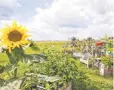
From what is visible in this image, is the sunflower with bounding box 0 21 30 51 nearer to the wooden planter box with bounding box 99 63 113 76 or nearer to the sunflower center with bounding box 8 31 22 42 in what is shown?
the sunflower center with bounding box 8 31 22 42

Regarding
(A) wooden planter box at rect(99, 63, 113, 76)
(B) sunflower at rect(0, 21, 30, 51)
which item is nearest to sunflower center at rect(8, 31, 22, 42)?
(B) sunflower at rect(0, 21, 30, 51)

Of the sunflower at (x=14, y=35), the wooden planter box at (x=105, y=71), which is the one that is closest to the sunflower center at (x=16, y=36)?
the sunflower at (x=14, y=35)

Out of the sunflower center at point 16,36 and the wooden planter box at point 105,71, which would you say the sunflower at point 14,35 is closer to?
the sunflower center at point 16,36

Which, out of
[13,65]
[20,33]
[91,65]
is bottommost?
[91,65]

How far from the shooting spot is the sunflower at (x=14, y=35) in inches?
106

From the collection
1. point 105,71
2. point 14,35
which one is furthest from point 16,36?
point 105,71

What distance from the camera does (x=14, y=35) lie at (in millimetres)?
2863

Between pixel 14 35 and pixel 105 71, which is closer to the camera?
pixel 14 35

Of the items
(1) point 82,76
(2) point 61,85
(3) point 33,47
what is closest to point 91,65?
(1) point 82,76

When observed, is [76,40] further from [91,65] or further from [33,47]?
[33,47]

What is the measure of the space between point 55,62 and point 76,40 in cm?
2034

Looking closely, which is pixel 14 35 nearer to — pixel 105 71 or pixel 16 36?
pixel 16 36

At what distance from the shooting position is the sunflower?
2695mm

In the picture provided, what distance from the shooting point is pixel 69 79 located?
6.55m
